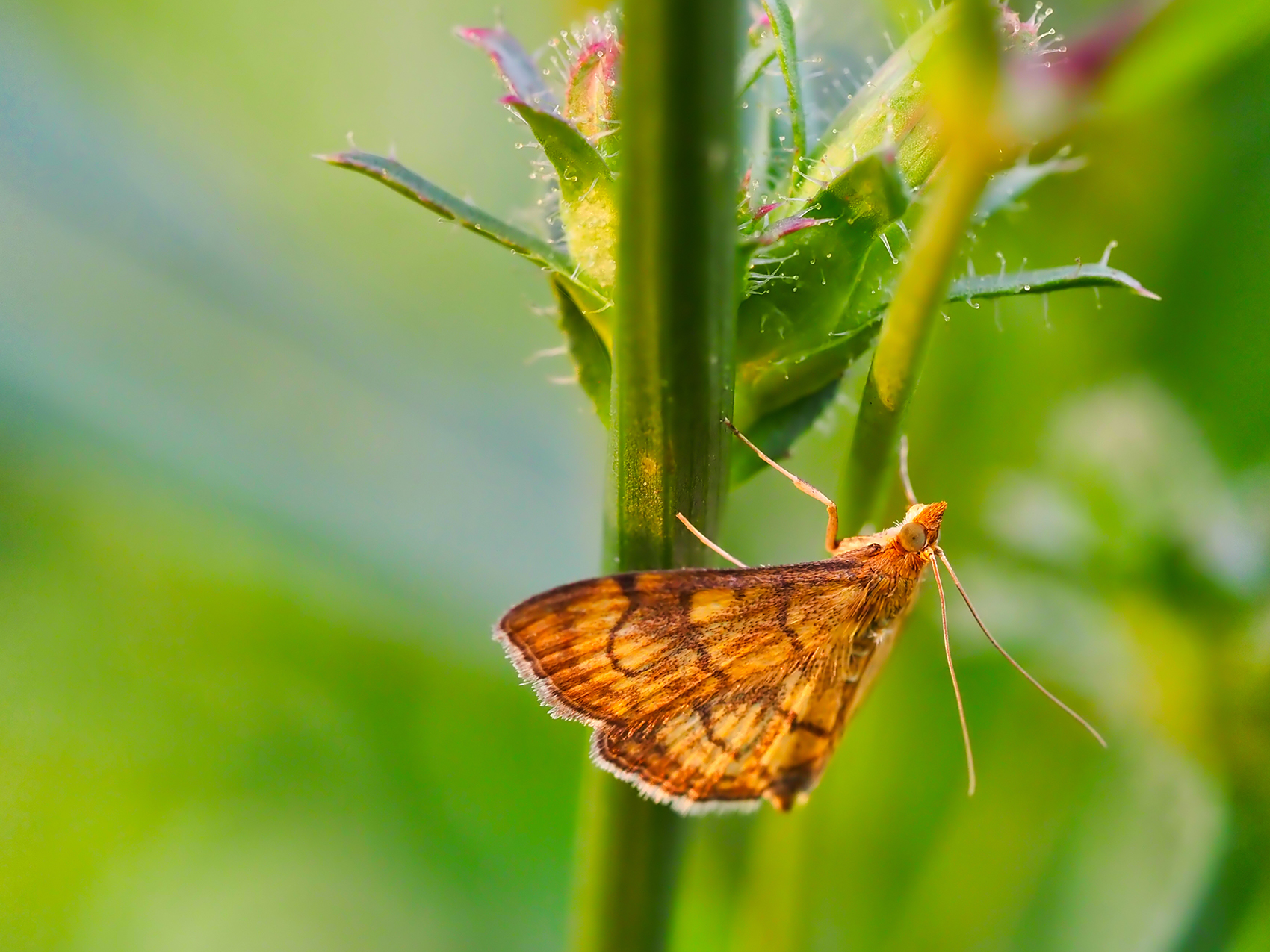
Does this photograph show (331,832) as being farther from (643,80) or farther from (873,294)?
(643,80)

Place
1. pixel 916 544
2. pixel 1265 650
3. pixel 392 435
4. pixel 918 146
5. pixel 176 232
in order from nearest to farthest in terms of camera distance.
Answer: pixel 918 146
pixel 916 544
pixel 1265 650
pixel 176 232
pixel 392 435

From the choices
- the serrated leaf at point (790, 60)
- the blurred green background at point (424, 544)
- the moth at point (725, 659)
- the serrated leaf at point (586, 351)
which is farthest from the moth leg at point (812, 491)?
the blurred green background at point (424, 544)

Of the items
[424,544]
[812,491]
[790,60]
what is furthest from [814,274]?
[424,544]

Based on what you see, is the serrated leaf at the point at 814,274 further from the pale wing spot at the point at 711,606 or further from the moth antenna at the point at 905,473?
the moth antenna at the point at 905,473

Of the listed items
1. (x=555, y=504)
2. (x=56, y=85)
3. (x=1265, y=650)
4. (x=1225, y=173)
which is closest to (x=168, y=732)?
(x=555, y=504)

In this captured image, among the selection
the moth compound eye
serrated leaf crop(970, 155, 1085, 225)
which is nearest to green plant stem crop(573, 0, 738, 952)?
serrated leaf crop(970, 155, 1085, 225)

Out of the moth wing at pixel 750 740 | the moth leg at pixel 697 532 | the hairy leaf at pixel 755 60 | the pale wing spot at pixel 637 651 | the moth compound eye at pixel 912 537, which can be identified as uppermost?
the hairy leaf at pixel 755 60
